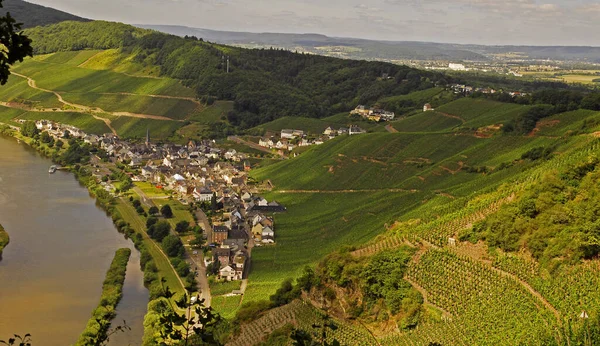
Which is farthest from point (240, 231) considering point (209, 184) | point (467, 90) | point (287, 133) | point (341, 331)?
point (467, 90)

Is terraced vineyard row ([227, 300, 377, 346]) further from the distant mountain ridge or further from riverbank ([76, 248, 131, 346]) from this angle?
the distant mountain ridge

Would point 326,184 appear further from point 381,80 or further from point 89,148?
point 381,80

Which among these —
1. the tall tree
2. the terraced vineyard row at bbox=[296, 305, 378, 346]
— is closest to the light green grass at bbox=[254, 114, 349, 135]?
the terraced vineyard row at bbox=[296, 305, 378, 346]

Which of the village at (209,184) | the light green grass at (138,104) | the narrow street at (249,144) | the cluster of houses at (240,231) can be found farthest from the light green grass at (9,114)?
the cluster of houses at (240,231)

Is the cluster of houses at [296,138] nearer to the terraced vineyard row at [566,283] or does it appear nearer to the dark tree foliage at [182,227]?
the dark tree foliage at [182,227]

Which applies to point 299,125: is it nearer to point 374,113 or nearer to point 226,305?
point 374,113
